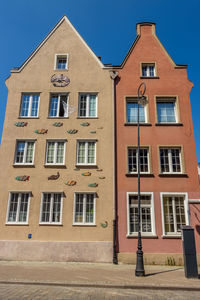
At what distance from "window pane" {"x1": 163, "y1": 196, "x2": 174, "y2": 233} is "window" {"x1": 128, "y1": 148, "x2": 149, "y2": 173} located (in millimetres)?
2434

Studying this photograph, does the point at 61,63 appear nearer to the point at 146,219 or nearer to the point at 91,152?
the point at 91,152

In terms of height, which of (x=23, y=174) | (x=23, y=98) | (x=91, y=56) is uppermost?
(x=91, y=56)

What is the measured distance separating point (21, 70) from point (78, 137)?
7810mm

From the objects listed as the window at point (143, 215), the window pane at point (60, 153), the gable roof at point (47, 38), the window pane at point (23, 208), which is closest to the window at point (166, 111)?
the gable roof at point (47, 38)

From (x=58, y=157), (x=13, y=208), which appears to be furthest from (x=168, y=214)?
(x=13, y=208)

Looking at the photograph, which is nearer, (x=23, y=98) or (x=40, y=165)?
(x=40, y=165)

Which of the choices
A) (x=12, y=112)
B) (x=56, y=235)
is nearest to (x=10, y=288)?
(x=56, y=235)

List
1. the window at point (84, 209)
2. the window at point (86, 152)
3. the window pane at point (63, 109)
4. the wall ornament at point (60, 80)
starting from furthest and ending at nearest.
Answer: the wall ornament at point (60, 80)
the window pane at point (63, 109)
the window at point (86, 152)
the window at point (84, 209)

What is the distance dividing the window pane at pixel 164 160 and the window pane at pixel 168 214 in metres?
2.02

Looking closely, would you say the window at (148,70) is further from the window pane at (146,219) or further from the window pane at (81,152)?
the window pane at (146,219)

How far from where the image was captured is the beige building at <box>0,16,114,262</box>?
47.6 feet

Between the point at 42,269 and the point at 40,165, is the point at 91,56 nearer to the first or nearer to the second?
the point at 40,165

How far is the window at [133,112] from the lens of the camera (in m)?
17.2

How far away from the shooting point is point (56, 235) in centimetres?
1460
